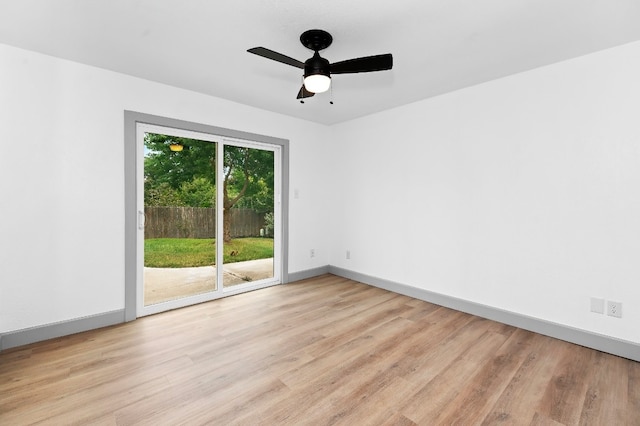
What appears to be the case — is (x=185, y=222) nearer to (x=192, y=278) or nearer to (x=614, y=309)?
(x=192, y=278)

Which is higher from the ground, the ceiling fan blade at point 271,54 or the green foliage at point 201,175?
the ceiling fan blade at point 271,54

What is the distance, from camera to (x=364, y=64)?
83.7 inches

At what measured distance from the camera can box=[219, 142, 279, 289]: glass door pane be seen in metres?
3.90

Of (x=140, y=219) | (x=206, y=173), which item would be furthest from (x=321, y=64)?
(x=140, y=219)

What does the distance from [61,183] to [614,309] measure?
16.6 feet

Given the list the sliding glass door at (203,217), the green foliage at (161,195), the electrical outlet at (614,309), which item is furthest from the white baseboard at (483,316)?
the green foliage at (161,195)

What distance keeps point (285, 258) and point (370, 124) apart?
2.43 m

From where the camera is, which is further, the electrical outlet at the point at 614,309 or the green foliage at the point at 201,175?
the green foliage at the point at 201,175

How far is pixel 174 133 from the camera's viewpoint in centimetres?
338

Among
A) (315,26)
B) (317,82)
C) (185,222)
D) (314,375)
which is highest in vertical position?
(315,26)

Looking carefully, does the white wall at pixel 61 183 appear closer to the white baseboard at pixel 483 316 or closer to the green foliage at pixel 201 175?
the white baseboard at pixel 483 316

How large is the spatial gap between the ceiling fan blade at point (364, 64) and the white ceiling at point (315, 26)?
0.27 meters

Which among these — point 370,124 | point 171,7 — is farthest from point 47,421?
point 370,124

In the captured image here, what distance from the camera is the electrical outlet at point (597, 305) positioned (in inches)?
97.7
